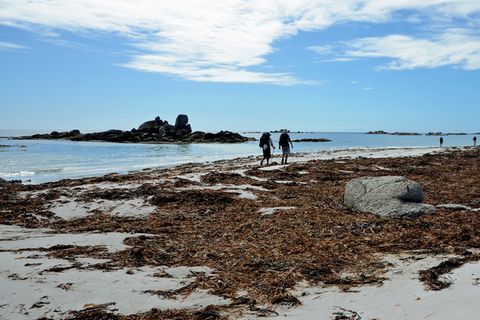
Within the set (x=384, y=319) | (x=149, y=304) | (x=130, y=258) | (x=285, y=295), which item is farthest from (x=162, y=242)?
(x=384, y=319)

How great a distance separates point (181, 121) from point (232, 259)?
336 ft

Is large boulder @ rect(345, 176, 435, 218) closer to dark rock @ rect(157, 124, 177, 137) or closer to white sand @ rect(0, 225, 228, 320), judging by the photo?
white sand @ rect(0, 225, 228, 320)

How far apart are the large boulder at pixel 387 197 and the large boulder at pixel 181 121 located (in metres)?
96.7

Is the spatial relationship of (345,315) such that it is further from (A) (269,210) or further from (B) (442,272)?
(A) (269,210)

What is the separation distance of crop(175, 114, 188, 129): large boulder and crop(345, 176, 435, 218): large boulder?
96678 mm

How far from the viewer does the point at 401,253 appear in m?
5.77

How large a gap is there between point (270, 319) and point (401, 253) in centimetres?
287

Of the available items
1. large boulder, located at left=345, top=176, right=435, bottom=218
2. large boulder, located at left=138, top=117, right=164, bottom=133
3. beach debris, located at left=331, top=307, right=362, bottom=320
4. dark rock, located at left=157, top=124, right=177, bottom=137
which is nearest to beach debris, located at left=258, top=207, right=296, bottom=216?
large boulder, located at left=345, top=176, right=435, bottom=218

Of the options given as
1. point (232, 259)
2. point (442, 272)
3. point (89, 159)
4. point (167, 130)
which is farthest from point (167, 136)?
point (442, 272)

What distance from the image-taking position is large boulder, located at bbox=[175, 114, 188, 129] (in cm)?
Result: 10501

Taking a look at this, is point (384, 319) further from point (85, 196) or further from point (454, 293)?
point (85, 196)

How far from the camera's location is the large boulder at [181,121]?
345 ft

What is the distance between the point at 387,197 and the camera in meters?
8.83

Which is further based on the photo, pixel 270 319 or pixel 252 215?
pixel 252 215
